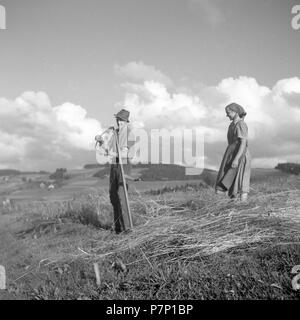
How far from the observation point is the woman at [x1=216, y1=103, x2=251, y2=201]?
875 cm

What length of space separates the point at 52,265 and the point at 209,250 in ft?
9.83

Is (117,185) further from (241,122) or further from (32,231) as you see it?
(32,231)

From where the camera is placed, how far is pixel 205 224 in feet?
20.4

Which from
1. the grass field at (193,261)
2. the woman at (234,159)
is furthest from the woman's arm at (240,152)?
the grass field at (193,261)

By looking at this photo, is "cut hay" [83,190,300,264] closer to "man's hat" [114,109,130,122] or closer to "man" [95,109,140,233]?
"man" [95,109,140,233]

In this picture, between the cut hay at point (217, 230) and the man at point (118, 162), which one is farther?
the man at point (118, 162)

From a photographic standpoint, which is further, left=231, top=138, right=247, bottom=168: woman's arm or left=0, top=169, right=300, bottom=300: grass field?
left=231, top=138, right=247, bottom=168: woman's arm

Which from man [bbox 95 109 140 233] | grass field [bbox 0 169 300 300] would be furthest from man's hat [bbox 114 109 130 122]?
grass field [bbox 0 169 300 300]

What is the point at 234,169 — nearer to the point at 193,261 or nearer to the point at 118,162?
the point at 118,162

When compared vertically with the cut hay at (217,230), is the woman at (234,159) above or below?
above

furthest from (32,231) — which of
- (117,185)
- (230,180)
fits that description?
(230,180)

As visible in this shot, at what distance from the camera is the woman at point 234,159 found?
875cm

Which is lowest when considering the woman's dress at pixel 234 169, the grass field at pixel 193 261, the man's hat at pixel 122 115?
the grass field at pixel 193 261

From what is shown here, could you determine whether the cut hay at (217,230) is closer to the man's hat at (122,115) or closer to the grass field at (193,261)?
the grass field at (193,261)
